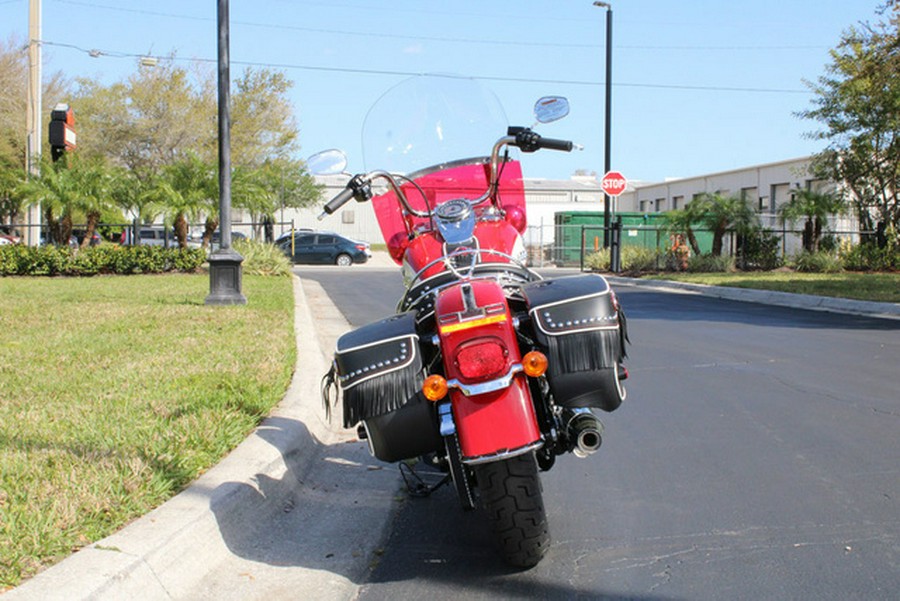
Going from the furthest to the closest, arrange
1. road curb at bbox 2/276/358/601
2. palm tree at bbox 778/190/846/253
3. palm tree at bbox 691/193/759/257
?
palm tree at bbox 691/193/759/257 → palm tree at bbox 778/190/846/253 → road curb at bbox 2/276/358/601

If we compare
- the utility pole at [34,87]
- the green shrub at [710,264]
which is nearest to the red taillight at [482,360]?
the utility pole at [34,87]

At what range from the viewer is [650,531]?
164 inches

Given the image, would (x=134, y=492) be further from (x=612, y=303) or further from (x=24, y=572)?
(x=612, y=303)

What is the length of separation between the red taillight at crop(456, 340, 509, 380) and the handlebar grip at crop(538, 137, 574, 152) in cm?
174

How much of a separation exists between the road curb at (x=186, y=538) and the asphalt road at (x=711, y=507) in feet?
1.90

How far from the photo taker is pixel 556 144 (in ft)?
15.9

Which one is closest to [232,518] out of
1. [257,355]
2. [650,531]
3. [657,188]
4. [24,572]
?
[24,572]

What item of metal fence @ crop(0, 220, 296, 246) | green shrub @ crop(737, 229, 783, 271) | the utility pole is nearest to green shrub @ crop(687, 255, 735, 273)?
green shrub @ crop(737, 229, 783, 271)

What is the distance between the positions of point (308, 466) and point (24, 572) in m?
2.40

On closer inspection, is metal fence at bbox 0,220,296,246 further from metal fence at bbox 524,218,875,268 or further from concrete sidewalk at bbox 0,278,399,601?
concrete sidewalk at bbox 0,278,399,601

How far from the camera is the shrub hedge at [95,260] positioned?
21.7m

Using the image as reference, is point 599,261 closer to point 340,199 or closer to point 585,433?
point 340,199

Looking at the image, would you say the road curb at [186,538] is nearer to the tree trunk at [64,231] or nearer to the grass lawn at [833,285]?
the grass lawn at [833,285]

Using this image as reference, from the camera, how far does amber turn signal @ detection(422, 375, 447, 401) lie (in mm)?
3381
